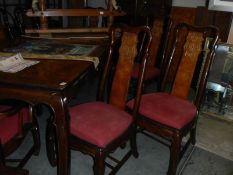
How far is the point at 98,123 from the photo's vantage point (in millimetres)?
1443

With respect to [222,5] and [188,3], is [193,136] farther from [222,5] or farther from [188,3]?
[188,3]

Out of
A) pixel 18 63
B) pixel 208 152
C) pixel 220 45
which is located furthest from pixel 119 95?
pixel 220 45

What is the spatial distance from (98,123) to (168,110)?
504 millimetres

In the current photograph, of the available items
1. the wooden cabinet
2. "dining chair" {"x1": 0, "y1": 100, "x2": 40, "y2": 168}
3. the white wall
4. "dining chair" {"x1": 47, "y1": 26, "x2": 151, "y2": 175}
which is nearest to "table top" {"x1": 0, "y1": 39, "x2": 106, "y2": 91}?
"dining chair" {"x1": 0, "y1": 100, "x2": 40, "y2": 168}

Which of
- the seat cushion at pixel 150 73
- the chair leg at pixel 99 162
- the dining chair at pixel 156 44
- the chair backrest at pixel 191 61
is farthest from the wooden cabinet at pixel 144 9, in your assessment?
the chair leg at pixel 99 162

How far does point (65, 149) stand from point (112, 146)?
0.27 metres

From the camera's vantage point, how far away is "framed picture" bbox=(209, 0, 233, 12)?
2.24 m

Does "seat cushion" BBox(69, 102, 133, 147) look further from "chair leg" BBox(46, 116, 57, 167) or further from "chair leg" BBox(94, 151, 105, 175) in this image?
"chair leg" BBox(46, 116, 57, 167)

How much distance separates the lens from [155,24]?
7.80 feet

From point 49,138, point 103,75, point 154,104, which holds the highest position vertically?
point 103,75

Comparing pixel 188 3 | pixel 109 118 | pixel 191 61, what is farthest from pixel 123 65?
pixel 188 3

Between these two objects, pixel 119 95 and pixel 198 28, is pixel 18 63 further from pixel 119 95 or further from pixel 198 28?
pixel 198 28

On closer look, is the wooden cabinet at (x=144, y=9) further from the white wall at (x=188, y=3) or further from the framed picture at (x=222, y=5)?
the framed picture at (x=222, y=5)

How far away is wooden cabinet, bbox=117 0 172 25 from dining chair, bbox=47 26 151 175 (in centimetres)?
151
